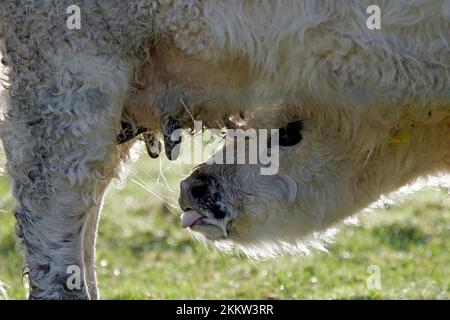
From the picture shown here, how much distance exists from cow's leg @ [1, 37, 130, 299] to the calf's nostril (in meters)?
0.71

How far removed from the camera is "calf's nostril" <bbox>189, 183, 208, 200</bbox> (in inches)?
274

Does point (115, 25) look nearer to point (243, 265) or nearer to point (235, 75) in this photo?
point (235, 75)

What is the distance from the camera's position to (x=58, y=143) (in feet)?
20.5

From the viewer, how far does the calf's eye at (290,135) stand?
6949 mm

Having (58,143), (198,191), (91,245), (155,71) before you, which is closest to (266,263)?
(91,245)

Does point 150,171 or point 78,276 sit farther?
point 150,171

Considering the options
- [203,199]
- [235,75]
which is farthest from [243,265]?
[235,75]

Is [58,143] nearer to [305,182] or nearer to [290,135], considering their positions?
[290,135]

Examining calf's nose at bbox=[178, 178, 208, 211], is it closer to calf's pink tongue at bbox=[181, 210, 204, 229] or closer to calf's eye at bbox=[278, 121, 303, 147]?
calf's pink tongue at bbox=[181, 210, 204, 229]

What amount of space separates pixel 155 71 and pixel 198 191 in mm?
806

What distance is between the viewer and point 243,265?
9094 mm

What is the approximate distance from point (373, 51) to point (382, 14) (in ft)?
0.67

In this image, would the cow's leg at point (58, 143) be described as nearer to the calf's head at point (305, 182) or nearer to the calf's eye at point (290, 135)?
the calf's head at point (305, 182)

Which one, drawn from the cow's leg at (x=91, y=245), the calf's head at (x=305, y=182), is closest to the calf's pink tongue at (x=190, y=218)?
the calf's head at (x=305, y=182)
